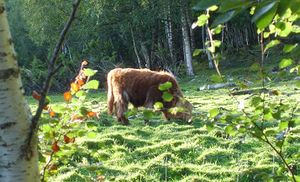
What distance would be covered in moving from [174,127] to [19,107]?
841 cm

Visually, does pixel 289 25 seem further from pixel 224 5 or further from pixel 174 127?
pixel 174 127

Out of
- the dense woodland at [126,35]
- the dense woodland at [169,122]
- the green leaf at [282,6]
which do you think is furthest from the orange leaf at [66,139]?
the dense woodland at [126,35]

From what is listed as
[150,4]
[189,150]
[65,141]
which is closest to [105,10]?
[150,4]

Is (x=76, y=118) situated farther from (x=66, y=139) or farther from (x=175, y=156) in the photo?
(x=175, y=156)

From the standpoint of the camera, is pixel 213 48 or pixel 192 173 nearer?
pixel 213 48

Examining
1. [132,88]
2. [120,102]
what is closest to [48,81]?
[120,102]

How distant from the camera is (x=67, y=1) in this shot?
35.7m

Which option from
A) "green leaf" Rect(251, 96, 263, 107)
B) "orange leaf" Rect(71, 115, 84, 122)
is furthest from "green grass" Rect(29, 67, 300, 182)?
"green leaf" Rect(251, 96, 263, 107)

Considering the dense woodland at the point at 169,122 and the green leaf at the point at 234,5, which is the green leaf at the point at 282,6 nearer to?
the dense woodland at the point at 169,122

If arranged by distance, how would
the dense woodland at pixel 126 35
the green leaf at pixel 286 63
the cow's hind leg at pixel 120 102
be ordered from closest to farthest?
the green leaf at pixel 286 63 → the cow's hind leg at pixel 120 102 → the dense woodland at pixel 126 35

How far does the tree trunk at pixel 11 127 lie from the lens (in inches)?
70.9

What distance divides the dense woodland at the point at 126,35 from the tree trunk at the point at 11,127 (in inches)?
1106

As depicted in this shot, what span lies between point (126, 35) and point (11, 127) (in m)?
35.1

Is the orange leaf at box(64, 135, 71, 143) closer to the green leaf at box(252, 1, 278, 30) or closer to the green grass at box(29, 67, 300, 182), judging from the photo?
the green leaf at box(252, 1, 278, 30)
